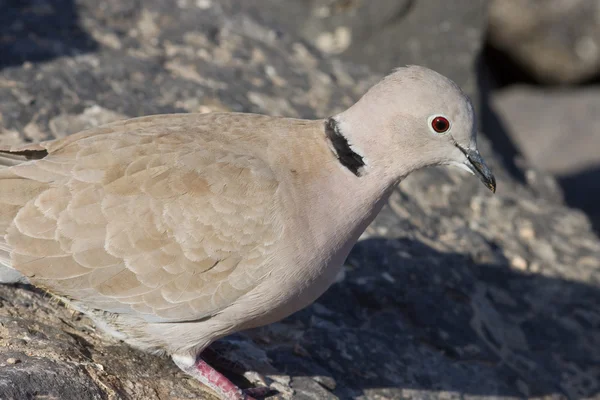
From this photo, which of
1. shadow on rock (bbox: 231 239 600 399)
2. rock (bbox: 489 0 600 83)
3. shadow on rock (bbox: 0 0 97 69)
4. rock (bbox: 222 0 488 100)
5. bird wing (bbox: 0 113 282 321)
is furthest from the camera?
rock (bbox: 489 0 600 83)

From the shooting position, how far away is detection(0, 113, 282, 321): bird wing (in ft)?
13.3

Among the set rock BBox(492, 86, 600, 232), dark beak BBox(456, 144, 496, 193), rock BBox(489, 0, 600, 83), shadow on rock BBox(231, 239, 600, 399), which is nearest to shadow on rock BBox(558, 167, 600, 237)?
rock BBox(492, 86, 600, 232)

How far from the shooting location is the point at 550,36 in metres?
11.5

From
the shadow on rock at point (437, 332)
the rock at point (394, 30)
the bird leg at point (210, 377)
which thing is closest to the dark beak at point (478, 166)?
the shadow on rock at point (437, 332)

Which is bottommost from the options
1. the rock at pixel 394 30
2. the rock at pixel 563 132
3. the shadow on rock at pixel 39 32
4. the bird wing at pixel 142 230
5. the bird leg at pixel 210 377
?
the bird leg at pixel 210 377

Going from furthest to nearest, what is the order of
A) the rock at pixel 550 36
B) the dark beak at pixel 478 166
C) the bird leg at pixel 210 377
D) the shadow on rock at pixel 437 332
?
1. the rock at pixel 550 36
2. the shadow on rock at pixel 437 332
3. the dark beak at pixel 478 166
4. the bird leg at pixel 210 377

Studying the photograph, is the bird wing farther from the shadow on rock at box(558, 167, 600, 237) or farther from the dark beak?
the shadow on rock at box(558, 167, 600, 237)

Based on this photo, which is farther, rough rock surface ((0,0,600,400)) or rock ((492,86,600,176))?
rock ((492,86,600,176))

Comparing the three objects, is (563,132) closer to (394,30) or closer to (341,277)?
(394,30)

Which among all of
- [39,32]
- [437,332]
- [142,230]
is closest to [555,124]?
[437,332]

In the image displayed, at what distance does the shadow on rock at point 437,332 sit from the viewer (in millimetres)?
4930

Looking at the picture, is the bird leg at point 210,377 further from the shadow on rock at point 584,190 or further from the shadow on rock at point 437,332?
the shadow on rock at point 584,190

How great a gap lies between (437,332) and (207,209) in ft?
7.14

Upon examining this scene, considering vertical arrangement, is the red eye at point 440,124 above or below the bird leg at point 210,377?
above
